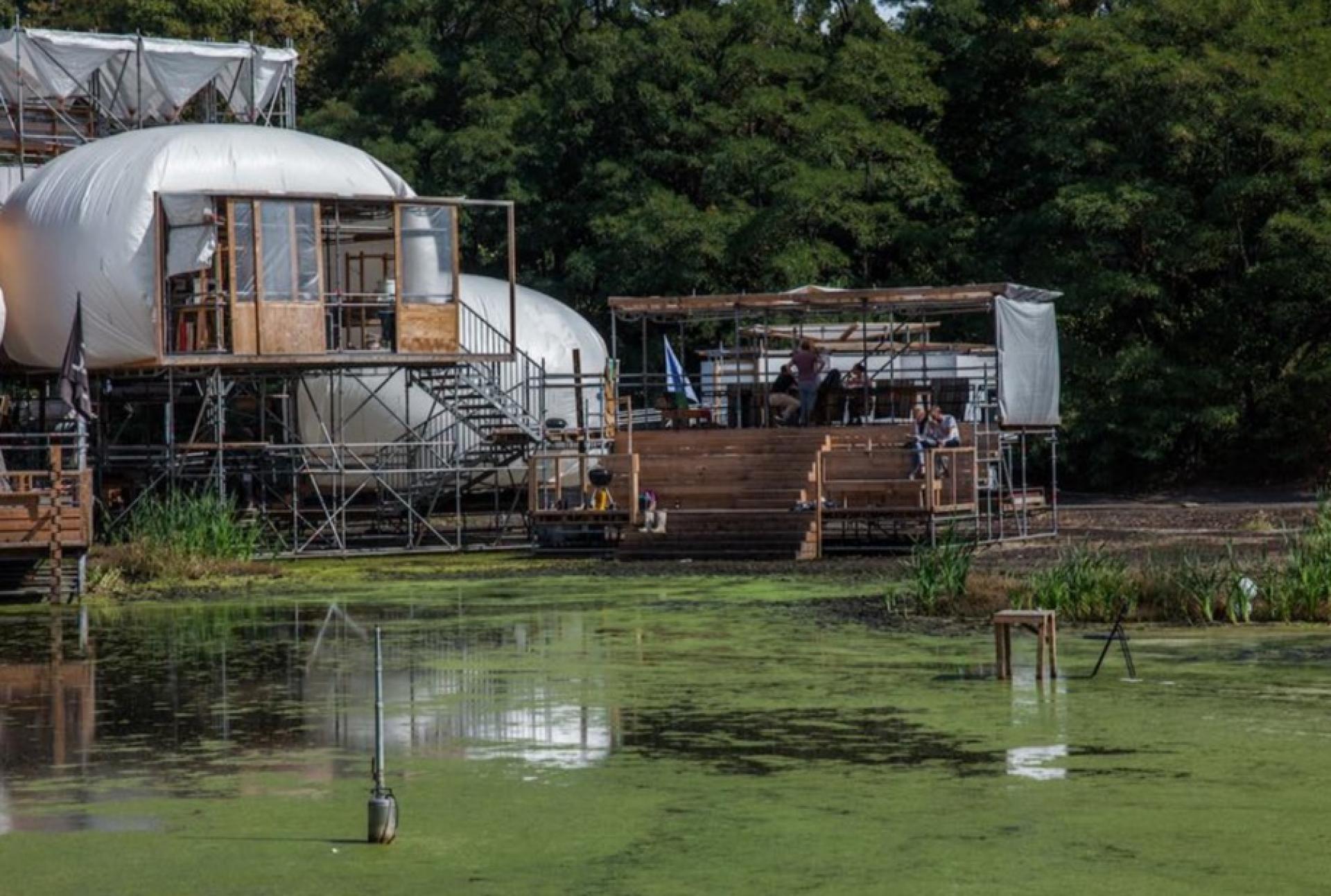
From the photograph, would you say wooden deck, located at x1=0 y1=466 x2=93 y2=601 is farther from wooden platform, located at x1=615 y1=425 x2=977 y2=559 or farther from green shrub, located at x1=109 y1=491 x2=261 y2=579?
wooden platform, located at x1=615 y1=425 x2=977 y2=559

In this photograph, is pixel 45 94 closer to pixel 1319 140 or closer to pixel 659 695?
pixel 1319 140

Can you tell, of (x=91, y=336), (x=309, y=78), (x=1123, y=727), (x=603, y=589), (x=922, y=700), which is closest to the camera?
(x=1123, y=727)

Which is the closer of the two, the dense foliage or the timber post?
the timber post

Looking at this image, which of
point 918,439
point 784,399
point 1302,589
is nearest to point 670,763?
point 1302,589

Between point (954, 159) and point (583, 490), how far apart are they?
22.2m

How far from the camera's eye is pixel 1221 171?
51562mm

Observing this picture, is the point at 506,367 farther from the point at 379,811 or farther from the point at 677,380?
the point at 379,811

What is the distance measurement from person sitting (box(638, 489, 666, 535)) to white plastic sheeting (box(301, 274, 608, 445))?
4.87 meters

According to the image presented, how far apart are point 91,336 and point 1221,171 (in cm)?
2446

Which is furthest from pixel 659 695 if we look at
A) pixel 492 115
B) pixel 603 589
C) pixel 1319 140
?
pixel 492 115

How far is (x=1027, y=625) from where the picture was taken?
72.0ft

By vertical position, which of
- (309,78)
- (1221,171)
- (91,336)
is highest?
(309,78)

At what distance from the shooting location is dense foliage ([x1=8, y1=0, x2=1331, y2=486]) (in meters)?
50.5

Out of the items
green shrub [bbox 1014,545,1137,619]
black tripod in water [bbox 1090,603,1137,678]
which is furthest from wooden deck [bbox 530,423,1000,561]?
black tripod in water [bbox 1090,603,1137,678]
